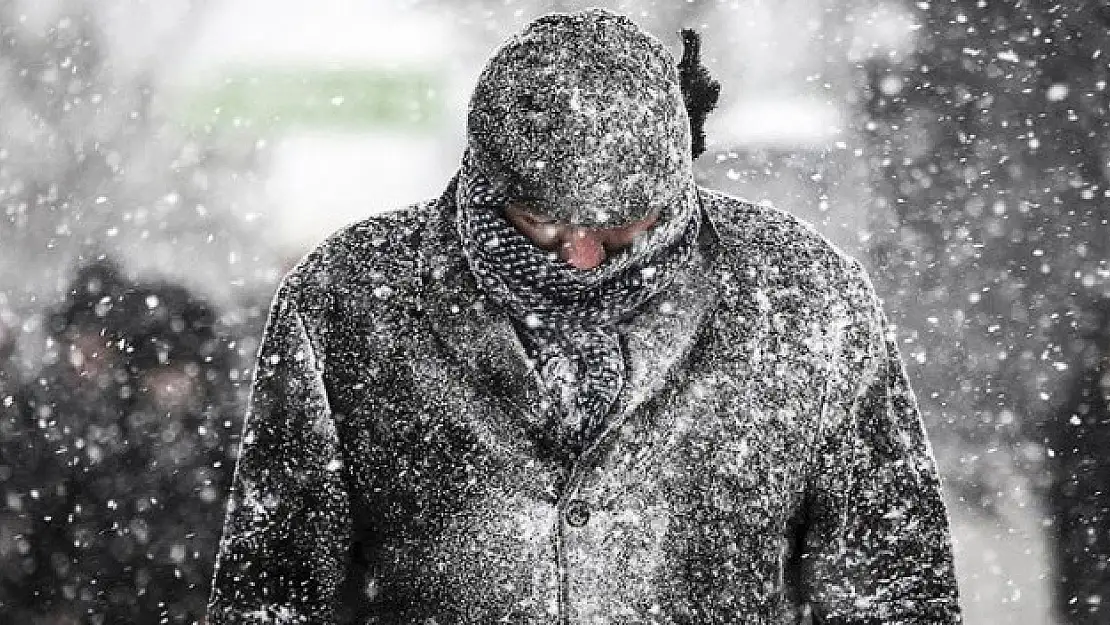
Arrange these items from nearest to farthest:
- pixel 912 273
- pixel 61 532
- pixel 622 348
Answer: pixel 622 348 < pixel 912 273 < pixel 61 532

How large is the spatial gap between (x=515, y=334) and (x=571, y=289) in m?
0.17

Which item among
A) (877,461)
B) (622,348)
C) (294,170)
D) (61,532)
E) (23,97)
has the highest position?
(622,348)

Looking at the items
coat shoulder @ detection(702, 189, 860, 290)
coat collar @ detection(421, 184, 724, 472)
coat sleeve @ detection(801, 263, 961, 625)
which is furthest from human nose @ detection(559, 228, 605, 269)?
coat sleeve @ detection(801, 263, 961, 625)

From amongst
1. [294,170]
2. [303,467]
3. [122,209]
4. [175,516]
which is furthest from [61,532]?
[303,467]

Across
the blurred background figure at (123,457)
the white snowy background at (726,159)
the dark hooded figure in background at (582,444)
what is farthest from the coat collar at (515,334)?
the blurred background figure at (123,457)

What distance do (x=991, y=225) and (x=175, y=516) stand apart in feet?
11.4

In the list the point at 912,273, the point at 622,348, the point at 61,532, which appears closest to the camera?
the point at 622,348

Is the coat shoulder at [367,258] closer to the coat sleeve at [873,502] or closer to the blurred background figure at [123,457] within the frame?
the coat sleeve at [873,502]

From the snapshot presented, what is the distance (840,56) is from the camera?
6512mm

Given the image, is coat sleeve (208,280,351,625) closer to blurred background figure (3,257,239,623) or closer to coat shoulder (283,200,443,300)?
coat shoulder (283,200,443,300)

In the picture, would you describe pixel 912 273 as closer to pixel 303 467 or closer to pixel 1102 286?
pixel 1102 286

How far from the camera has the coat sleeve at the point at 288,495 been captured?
87.4 inches

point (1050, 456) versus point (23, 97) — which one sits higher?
point (23, 97)

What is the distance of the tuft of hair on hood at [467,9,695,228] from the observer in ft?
6.50
